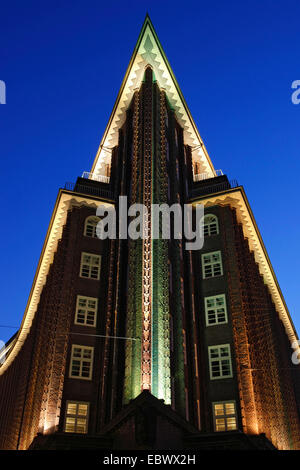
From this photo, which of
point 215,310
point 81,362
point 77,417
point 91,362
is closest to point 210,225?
point 215,310

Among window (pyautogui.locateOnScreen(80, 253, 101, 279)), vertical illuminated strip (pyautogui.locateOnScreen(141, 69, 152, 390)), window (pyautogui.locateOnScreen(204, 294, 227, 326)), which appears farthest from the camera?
window (pyautogui.locateOnScreen(80, 253, 101, 279))

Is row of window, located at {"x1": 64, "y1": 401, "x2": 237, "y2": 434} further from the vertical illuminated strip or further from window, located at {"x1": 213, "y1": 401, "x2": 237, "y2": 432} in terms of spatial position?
the vertical illuminated strip

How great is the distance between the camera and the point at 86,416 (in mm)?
30031

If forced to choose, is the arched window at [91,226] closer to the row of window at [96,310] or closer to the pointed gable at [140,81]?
the row of window at [96,310]

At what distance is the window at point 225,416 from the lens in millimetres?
30422

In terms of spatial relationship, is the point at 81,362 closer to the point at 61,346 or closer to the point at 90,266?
the point at 61,346

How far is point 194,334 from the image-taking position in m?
33.9

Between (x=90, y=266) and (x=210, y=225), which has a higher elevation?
(x=210, y=225)

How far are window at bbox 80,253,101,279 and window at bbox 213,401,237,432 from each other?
12279 mm

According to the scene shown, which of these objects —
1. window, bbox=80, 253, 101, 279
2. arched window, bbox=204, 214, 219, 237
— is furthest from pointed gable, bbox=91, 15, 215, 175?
window, bbox=80, 253, 101, 279

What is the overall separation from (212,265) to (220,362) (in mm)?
7673

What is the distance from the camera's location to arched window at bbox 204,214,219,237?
3916 centimetres
